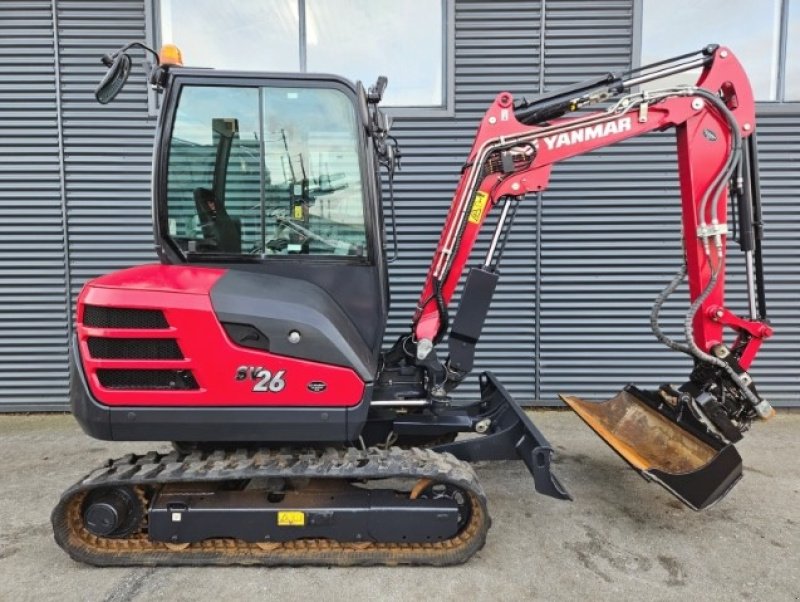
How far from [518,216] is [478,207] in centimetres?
222

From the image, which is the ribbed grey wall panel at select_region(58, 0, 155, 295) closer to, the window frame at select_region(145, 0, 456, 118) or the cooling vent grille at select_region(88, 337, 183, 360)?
the window frame at select_region(145, 0, 456, 118)

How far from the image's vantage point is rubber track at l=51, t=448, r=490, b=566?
261cm

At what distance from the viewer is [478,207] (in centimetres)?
310

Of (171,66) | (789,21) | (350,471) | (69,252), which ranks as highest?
(789,21)

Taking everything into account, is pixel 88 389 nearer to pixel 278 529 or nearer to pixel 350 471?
pixel 278 529

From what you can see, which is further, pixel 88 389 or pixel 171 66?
pixel 171 66

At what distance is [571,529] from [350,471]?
1.47 m

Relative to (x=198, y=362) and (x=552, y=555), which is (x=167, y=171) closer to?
(x=198, y=362)

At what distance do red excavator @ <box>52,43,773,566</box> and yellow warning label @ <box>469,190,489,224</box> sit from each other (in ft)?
0.04

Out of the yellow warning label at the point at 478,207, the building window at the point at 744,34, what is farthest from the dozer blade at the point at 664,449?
the building window at the point at 744,34

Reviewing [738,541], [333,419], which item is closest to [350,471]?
[333,419]

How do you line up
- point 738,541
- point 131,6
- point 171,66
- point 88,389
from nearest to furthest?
1. point 88,389
2. point 171,66
3. point 738,541
4. point 131,6

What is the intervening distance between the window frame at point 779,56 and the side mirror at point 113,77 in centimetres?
450

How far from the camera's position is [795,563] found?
280 centimetres
